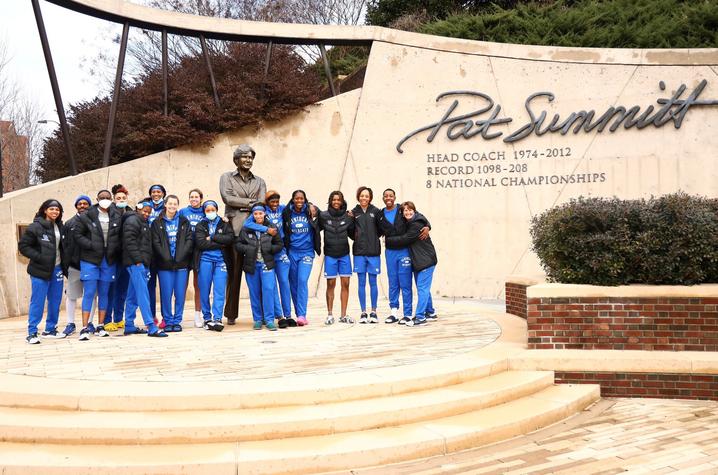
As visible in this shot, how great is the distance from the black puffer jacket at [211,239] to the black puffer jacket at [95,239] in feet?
3.13

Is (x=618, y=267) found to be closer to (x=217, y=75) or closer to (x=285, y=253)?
(x=285, y=253)

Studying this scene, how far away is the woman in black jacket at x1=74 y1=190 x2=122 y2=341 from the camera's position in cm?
718

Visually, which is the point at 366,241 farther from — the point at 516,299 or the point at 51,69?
the point at 51,69

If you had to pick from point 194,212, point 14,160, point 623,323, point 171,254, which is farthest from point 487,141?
point 14,160

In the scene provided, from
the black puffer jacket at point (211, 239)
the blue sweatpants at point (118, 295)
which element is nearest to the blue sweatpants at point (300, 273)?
the black puffer jacket at point (211, 239)

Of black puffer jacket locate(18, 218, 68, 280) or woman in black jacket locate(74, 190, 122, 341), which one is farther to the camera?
woman in black jacket locate(74, 190, 122, 341)

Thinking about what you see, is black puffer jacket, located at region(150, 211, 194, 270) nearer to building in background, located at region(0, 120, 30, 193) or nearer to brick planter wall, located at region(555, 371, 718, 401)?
brick planter wall, located at region(555, 371, 718, 401)

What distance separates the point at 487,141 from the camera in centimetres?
1241

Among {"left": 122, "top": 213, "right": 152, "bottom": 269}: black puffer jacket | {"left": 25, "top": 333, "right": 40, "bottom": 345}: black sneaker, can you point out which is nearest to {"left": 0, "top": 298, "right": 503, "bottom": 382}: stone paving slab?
{"left": 25, "top": 333, "right": 40, "bottom": 345}: black sneaker

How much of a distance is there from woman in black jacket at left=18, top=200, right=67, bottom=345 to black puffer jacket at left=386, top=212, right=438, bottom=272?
4086 mm

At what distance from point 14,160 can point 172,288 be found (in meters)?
18.3

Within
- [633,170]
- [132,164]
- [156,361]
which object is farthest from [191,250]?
[633,170]

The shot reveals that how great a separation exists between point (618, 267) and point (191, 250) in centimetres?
501

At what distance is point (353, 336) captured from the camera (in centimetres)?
713
